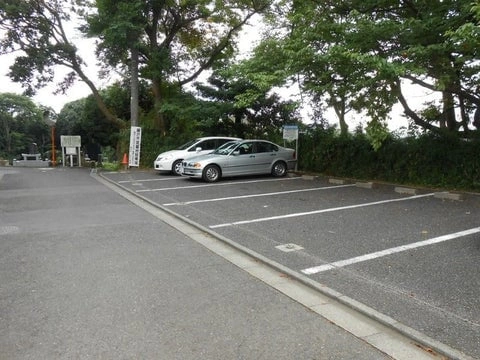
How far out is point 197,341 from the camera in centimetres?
330

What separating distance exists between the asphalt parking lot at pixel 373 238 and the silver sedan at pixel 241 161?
1.58 meters

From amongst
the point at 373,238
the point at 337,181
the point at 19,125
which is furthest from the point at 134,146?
the point at 19,125

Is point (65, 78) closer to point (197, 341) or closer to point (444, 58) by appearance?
point (444, 58)

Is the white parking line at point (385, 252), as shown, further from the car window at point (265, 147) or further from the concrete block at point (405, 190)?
the car window at point (265, 147)

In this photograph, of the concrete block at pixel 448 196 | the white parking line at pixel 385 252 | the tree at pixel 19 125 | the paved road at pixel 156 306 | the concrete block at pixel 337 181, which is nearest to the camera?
the paved road at pixel 156 306

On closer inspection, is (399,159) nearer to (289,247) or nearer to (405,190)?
(405,190)

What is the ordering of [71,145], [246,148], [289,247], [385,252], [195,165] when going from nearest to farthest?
1. [385,252]
2. [289,247]
3. [195,165]
4. [246,148]
5. [71,145]

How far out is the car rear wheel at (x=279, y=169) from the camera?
15.5 meters

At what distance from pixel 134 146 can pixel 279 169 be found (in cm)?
785

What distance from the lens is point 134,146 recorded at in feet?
65.1

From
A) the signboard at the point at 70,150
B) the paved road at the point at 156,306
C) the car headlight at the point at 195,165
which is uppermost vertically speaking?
the signboard at the point at 70,150

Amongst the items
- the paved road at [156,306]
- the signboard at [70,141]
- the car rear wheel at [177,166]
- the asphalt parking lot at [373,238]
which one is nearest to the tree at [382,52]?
the asphalt parking lot at [373,238]

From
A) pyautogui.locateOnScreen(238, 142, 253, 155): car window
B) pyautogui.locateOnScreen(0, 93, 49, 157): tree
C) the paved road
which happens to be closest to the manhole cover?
the paved road

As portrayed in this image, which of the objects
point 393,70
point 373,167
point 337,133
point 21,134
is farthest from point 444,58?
point 21,134
